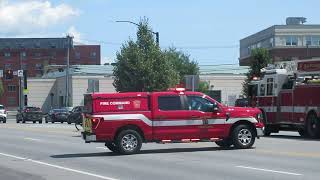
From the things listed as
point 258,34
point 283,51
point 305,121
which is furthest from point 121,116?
point 258,34

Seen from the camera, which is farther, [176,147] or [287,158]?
[176,147]

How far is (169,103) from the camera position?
21188 millimetres

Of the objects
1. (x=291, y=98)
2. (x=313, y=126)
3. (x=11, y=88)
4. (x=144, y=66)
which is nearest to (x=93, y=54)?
(x=11, y=88)

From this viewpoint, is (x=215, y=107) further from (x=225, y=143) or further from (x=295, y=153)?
(x=295, y=153)

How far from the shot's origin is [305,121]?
28.1 m

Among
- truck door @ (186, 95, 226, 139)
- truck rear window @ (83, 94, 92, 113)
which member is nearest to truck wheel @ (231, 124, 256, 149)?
truck door @ (186, 95, 226, 139)

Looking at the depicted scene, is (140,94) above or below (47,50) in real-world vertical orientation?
below

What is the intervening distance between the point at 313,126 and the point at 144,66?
24.2 metres

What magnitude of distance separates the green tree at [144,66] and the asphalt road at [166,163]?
26.2m

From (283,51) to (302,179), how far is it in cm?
9128

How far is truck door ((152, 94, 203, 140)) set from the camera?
68.9 ft

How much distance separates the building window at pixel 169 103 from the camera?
69.2 feet

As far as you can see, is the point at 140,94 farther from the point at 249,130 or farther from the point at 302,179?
the point at 302,179

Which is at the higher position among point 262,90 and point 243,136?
point 262,90
